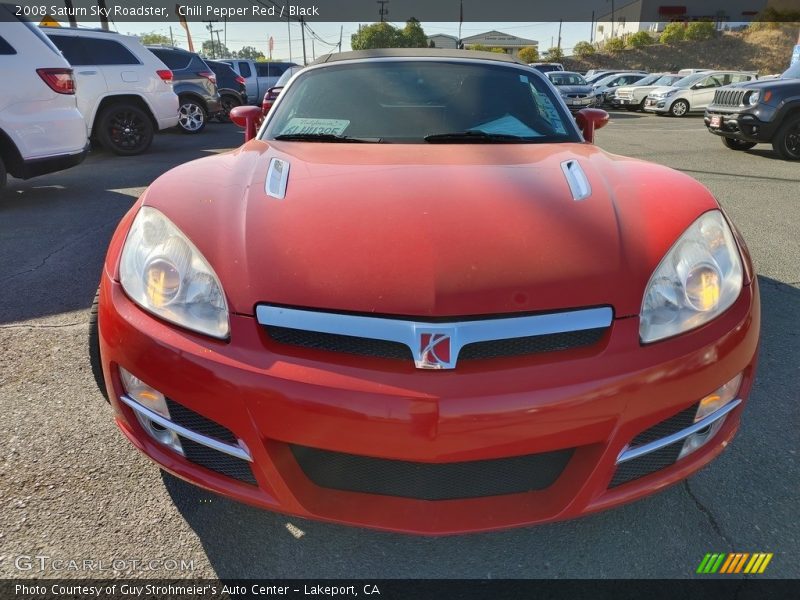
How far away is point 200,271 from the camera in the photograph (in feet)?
4.76

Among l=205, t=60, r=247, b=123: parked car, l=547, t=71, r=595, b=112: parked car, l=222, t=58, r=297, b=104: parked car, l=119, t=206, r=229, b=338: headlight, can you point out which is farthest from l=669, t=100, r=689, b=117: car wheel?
l=119, t=206, r=229, b=338: headlight

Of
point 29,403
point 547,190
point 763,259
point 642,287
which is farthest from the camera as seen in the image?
point 763,259

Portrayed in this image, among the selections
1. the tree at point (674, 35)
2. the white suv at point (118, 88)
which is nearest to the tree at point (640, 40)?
the tree at point (674, 35)

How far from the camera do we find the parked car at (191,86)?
11.2 m

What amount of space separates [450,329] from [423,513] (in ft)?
1.47

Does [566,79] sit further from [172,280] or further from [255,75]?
[172,280]

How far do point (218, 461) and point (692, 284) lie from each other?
1297mm

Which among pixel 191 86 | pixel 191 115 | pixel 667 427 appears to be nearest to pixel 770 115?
pixel 667 427

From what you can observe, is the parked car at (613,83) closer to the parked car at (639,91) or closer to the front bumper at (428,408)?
the parked car at (639,91)

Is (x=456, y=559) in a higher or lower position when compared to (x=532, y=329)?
lower

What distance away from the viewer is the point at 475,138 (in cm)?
244

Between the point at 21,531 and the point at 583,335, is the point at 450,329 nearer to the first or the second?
the point at 583,335

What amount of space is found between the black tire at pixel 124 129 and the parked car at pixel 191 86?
118 inches

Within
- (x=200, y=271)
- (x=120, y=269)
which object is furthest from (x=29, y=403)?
(x=200, y=271)
